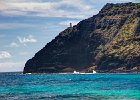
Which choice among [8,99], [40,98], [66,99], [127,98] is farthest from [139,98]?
[8,99]

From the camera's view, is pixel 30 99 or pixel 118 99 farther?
pixel 30 99

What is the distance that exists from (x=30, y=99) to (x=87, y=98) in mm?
9381

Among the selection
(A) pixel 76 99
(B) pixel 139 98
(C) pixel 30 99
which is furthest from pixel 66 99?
(B) pixel 139 98

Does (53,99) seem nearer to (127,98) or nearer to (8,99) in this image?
(8,99)

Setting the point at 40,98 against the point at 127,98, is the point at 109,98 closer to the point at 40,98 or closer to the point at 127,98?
the point at 127,98

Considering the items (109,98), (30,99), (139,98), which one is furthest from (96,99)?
(30,99)

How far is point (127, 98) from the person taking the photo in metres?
62.2

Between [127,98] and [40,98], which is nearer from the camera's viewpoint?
[127,98]

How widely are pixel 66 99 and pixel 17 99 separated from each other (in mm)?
8392

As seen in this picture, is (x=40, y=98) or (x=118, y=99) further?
(x=40, y=98)

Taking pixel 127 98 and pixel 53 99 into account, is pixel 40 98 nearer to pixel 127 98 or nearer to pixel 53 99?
pixel 53 99

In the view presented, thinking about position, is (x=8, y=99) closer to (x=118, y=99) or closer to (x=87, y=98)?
(x=87, y=98)

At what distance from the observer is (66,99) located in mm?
63438

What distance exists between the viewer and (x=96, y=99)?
6162cm
